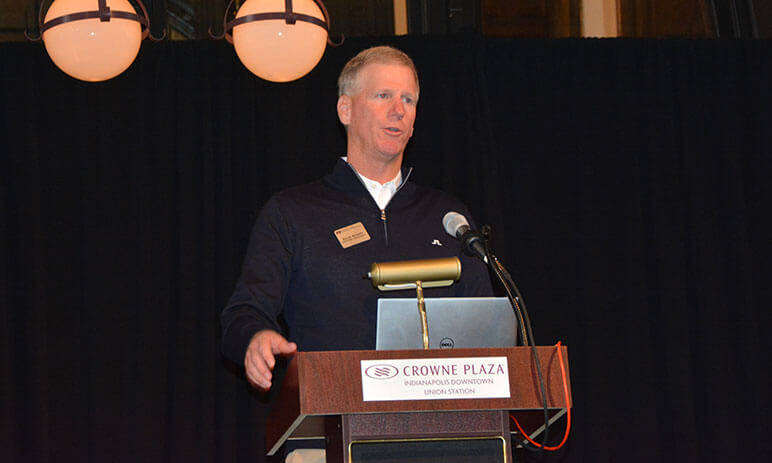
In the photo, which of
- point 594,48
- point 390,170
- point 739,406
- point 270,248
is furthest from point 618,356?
point 270,248

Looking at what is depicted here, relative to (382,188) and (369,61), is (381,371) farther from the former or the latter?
(369,61)

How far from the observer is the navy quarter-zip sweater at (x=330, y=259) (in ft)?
8.17

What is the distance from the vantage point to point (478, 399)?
5.75 feet

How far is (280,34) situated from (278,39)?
0.02 meters

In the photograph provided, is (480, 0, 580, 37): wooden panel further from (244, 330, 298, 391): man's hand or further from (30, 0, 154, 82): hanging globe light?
(244, 330, 298, 391): man's hand

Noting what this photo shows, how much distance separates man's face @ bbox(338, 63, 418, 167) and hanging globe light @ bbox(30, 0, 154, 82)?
0.89 meters

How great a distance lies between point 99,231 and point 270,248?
219cm

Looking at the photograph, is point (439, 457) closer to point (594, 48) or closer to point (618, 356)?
point (618, 356)

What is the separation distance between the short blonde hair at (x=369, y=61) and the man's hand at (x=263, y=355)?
1.07 metres

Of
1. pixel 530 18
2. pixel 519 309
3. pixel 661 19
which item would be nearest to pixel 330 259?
pixel 519 309

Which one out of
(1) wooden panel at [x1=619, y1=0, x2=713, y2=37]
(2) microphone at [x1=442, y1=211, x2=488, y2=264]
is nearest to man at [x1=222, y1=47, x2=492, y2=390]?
(2) microphone at [x1=442, y1=211, x2=488, y2=264]

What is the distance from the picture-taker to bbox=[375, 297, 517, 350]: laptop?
1910mm

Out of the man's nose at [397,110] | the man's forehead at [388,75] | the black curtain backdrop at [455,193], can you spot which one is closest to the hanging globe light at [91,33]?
the man's forehead at [388,75]

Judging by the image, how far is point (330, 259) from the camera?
8.34 ft
